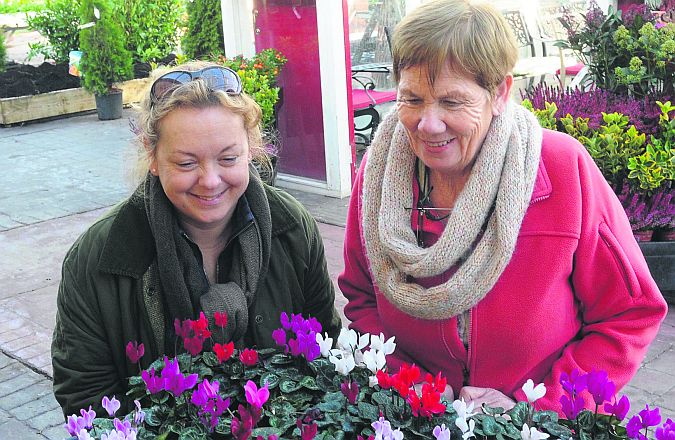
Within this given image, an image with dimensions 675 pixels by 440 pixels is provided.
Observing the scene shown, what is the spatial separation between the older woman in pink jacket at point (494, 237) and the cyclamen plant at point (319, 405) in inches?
10.9

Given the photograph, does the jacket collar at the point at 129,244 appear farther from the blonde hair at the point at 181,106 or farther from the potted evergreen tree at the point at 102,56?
the potted evergreen tree at the point at 102,56

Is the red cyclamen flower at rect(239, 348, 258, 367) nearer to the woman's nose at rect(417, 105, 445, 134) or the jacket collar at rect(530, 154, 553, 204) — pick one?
the woman's nose at rect(417, 105, 445, 134)

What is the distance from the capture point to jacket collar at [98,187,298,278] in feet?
7.55

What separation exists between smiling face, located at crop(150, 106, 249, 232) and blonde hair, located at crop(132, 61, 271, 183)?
0.02 metres

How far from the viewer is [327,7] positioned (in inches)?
284

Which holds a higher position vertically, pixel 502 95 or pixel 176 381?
pixel 502 95

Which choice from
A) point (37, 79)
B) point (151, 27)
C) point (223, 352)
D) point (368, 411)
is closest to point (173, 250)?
point (223, 352)

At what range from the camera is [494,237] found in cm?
214

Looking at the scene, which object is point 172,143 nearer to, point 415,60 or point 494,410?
point 415,60

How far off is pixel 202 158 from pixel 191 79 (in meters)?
0.24

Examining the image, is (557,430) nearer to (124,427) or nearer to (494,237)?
(494,237)

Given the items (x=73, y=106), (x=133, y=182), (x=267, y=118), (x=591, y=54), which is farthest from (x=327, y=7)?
(x=73, y=106)

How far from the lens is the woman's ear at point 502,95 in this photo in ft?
7.03

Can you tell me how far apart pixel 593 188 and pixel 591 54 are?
3.55 meters
